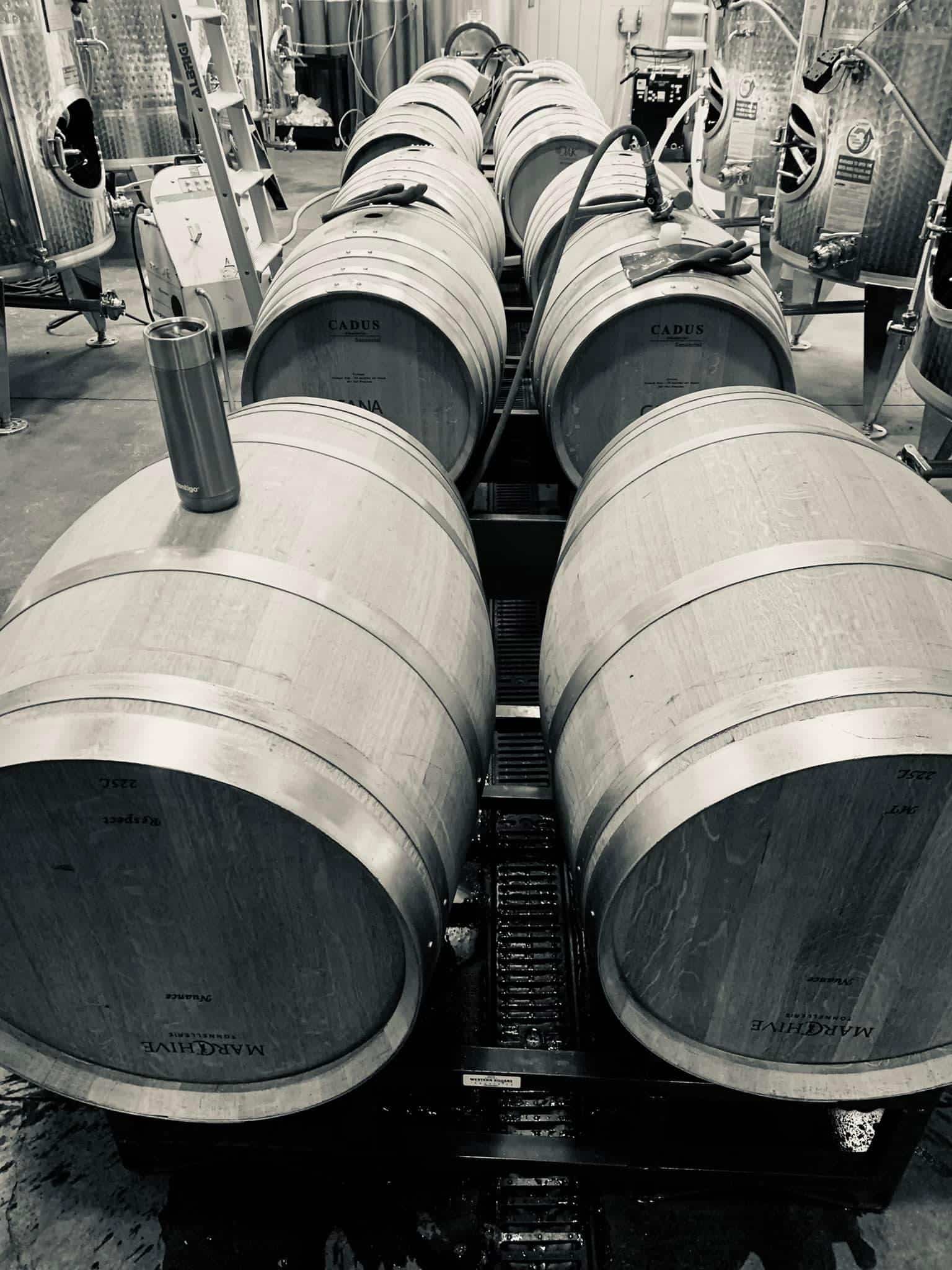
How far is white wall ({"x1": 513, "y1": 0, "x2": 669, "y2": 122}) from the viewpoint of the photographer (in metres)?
11.1

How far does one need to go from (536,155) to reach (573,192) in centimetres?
156

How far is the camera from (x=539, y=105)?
223 inches

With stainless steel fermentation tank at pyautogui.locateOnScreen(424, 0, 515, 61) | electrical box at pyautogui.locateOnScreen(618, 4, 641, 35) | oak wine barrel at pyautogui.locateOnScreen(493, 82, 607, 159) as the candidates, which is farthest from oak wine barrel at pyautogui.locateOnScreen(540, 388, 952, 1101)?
electrical box at pyautogui.locateOnScreen(618, 4, 641, 35)

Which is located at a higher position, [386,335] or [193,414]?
[193,414]

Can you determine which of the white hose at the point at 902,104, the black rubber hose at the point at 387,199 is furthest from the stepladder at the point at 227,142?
the white hose at the point at 902,104

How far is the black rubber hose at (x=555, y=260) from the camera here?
8.21 ft

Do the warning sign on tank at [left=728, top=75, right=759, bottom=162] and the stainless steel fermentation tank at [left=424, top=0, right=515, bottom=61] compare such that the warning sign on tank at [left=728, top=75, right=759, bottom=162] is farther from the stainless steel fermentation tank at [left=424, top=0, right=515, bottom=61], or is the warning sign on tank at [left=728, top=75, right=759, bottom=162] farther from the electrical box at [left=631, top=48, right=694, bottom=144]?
the stainless steel fermentation tank at [left=424, top=0, right=515, bottom=61]

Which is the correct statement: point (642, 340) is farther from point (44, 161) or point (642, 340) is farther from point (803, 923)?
point (44, 161)

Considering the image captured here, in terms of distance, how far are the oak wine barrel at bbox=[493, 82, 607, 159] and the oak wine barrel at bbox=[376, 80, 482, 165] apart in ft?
0.61

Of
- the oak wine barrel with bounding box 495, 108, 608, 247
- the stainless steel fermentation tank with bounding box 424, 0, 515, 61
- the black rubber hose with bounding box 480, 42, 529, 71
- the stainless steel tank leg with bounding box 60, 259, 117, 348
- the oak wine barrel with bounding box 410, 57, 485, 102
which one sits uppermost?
the stainless steel fermentation tank with bounding box 424, 0, 515, 61

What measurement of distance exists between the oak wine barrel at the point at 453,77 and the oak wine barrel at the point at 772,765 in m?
6.85

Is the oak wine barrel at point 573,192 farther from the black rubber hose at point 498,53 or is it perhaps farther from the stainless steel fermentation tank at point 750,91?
the black rubber hose at point 498,53

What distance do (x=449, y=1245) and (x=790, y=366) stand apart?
2.42 m

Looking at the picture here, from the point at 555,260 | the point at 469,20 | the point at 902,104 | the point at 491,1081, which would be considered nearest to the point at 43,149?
the point at 555,260
